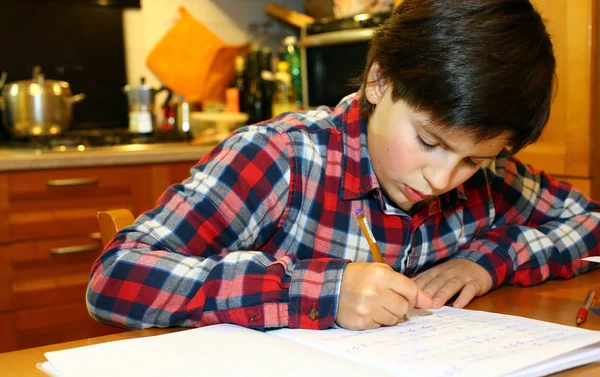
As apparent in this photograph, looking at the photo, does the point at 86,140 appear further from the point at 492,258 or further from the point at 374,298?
the point at 374,298

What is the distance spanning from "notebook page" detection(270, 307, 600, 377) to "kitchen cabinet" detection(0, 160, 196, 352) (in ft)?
4.83

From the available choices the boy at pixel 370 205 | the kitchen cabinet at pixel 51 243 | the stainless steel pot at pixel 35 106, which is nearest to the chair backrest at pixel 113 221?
the boy at pixel 370 205

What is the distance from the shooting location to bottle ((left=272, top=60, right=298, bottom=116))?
2938mm

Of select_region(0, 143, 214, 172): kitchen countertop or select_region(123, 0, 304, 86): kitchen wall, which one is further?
select_region(123, 0, 304, 86): kitchen wall

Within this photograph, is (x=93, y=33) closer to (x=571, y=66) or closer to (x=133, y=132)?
(x=133, y=132)

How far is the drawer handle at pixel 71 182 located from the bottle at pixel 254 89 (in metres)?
0.84

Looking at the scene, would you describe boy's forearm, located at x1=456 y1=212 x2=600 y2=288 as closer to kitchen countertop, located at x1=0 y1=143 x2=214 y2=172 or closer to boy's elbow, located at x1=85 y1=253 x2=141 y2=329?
boy's elbow, located at x1=85 y1=253 x2=141 y2=329

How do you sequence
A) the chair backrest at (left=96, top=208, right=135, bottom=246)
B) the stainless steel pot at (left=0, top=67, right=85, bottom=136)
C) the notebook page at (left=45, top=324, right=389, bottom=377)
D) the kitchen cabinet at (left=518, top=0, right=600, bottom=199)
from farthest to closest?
the stainless steel pot at (left=0, top=67, right=85, bottom=136)
the kitchen cabinet at (left=518, top=0, right=600, bottom=199)
the chair backrest at (left=96, top=208, right=135, bottom=246)
the notebook page at (left=45, top=324, right=389, bottom=377)

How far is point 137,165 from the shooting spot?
2.31 metres

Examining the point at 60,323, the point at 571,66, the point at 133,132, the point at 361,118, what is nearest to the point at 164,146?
the point at 133,132

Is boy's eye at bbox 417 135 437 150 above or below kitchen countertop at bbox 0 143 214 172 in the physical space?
above

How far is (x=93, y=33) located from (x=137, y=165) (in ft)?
2.37

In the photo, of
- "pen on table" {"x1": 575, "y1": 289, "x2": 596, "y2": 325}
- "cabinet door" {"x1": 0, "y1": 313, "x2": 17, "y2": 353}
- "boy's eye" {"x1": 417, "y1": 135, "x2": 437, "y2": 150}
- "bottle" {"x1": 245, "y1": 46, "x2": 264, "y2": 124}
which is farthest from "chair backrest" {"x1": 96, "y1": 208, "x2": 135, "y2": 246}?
"bottle" {"x1": 245, "y1": 46, "x2": 264, "y2": 124}

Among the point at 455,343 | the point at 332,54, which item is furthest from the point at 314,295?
the point at 332,54
